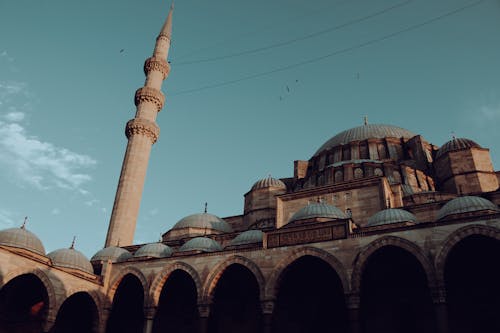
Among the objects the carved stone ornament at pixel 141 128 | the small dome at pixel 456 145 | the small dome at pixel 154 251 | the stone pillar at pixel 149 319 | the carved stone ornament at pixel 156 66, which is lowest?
the stone pillar at pixel 149 319

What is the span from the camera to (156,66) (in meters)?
32.5

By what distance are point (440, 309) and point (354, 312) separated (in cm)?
271

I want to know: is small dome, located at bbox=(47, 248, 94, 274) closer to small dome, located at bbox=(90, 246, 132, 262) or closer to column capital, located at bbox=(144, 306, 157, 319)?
small dome, located at bbox=(90, 246, 132, 262)

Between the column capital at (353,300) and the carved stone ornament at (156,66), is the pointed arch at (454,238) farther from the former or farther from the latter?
the carved stone ornament at (156,66)

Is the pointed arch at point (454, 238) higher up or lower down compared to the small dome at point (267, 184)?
lower down

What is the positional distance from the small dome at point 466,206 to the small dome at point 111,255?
15206 millimetres

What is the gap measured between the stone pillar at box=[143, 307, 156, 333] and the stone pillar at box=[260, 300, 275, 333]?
16.6 ft

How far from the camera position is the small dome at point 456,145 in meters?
25.5

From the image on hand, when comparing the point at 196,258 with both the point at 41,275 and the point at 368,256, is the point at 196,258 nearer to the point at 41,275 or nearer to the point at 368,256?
the point at 41,275

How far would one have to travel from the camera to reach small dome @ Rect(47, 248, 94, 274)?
19242 millimetres

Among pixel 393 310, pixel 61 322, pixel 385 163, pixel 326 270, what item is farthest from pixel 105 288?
pixel 385 163

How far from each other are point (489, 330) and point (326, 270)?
240 inches

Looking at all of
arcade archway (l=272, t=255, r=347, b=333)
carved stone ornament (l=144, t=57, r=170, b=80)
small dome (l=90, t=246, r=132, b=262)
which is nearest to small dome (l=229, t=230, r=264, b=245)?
arcade archway (l=272, t=255, r=347, b=333)

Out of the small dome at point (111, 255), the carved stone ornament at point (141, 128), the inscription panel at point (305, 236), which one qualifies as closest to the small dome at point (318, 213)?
the inscription panel at point (305, 236)
